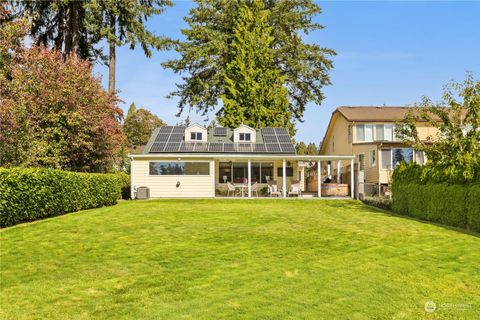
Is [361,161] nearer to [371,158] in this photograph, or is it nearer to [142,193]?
[371,158]

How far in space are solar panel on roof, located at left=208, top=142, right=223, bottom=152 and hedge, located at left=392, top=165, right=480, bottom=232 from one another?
13047 millimetres

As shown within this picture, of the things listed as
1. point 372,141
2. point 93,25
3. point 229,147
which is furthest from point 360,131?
point 93,25

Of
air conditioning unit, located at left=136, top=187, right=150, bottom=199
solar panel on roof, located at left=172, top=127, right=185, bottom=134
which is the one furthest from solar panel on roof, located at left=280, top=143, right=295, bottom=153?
air conditioning unit, located at left=136, top=187, right=150, bottom=199

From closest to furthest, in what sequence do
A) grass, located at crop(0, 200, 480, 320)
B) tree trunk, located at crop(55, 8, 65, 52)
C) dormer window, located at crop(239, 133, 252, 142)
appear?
grass, located at crop(0, 200, 480, 320)
tree trunk, located at crop(55, 8, 65, 52)
dormer window, located at crop(239, 133, 252, 142)

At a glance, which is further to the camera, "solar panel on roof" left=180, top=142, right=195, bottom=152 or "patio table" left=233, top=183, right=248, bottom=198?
"solar panel on roof" left=180, top=142, right=195, bottom=152

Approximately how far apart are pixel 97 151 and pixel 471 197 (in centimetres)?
1983

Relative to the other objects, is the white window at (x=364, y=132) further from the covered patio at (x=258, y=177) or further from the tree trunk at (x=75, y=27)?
the tree trunk at (x=75, y=27)

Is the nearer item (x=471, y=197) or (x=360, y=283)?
(x=360, y=283)

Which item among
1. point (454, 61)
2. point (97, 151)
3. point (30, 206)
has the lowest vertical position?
point (30, 206)

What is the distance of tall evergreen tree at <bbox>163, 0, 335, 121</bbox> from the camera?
3959 cm

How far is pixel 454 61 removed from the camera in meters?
19.4

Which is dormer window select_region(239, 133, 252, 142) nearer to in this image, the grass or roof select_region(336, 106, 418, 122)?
roof select_region(336, 106, 418, 122)

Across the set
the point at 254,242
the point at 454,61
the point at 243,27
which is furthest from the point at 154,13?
the point at 254,242

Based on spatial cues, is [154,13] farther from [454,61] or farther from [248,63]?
[454,61]
